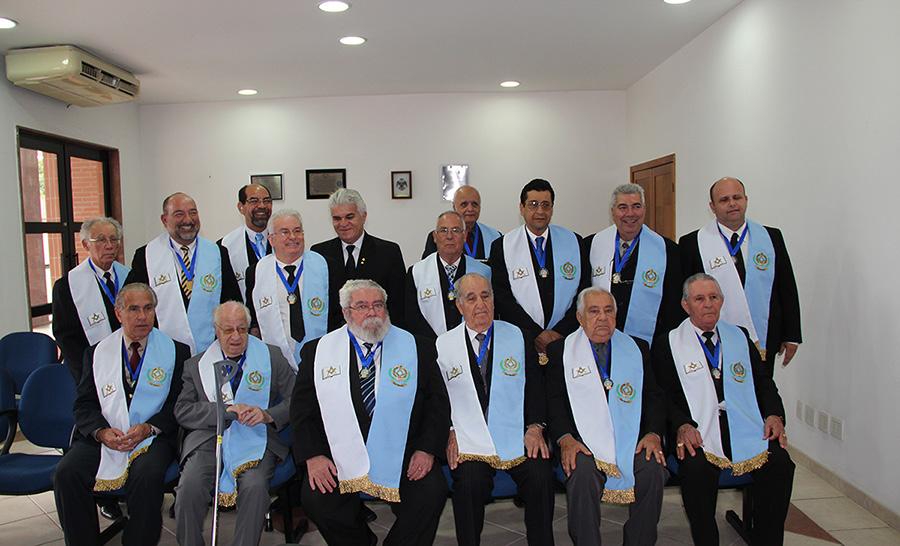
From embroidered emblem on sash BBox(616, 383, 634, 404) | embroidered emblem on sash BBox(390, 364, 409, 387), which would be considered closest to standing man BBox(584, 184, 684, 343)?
embroidered emblem on sash BBox(616, 383, 634, 404)

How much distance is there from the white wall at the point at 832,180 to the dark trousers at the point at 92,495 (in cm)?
326

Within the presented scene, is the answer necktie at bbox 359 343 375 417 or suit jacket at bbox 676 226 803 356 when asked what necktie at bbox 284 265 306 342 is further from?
suit jacket at bbox 676 226 803 356

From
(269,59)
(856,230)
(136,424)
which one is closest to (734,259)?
(856,230)

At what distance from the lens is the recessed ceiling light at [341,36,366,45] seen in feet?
16.7

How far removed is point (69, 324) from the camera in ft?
11.3

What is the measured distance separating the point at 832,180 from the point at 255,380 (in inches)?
120

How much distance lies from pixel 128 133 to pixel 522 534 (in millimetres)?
6216

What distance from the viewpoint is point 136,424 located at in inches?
114

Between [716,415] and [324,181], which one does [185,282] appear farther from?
[324,181]

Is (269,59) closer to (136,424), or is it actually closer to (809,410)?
(136,424)

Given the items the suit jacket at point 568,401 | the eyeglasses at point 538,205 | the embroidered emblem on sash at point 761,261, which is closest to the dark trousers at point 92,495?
the suit jacket at point 568,401

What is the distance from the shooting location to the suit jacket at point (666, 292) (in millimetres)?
3355

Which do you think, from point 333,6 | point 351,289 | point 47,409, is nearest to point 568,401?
point 351,289

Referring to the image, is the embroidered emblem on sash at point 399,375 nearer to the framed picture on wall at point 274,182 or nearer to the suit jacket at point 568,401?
the suit jacket at point 568,401
